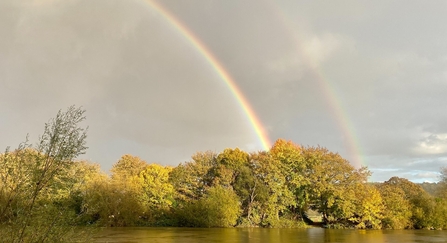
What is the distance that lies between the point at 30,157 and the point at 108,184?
52.5 metres

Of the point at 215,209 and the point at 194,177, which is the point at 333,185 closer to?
the point at 215,209

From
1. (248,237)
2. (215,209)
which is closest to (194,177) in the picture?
(215,209)

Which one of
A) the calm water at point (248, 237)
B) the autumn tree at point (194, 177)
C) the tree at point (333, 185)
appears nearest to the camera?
the calm water at point (248, 237)

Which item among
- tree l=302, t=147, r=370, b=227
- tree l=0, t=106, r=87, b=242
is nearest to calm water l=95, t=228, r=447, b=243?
tree l=302, t=147, r=370, b=227

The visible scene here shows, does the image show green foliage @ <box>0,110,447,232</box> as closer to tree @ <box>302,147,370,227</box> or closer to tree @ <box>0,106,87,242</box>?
tree @ <box>302,147,370,227</box>

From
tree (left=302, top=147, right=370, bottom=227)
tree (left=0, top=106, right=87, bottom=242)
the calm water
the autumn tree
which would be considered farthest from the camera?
the autumn tree

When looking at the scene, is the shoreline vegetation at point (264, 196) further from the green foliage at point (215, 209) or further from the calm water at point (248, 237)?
the calm water at point (248, 237)

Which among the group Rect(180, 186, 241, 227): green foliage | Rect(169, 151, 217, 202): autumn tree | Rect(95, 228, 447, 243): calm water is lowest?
Rect(95, 228, 447, 243): calm water

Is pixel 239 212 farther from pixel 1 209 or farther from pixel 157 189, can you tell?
pixel 1 209

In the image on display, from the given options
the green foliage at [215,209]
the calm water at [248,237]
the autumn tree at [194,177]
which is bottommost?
the calm water at [248,237]

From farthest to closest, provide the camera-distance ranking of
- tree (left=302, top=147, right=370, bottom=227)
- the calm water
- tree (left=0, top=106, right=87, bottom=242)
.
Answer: tree (left=302, top=147, right=370, bottom=227)
the calm water
tree (left=0, top=106, right=87, bottom=242)

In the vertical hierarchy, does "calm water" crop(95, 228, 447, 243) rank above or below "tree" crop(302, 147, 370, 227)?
below

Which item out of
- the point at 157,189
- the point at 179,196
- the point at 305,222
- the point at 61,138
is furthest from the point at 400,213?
the point at 61,138

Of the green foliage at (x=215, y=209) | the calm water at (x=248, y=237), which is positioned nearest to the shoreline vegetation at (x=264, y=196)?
the green foliage at (x=215, y=209)
